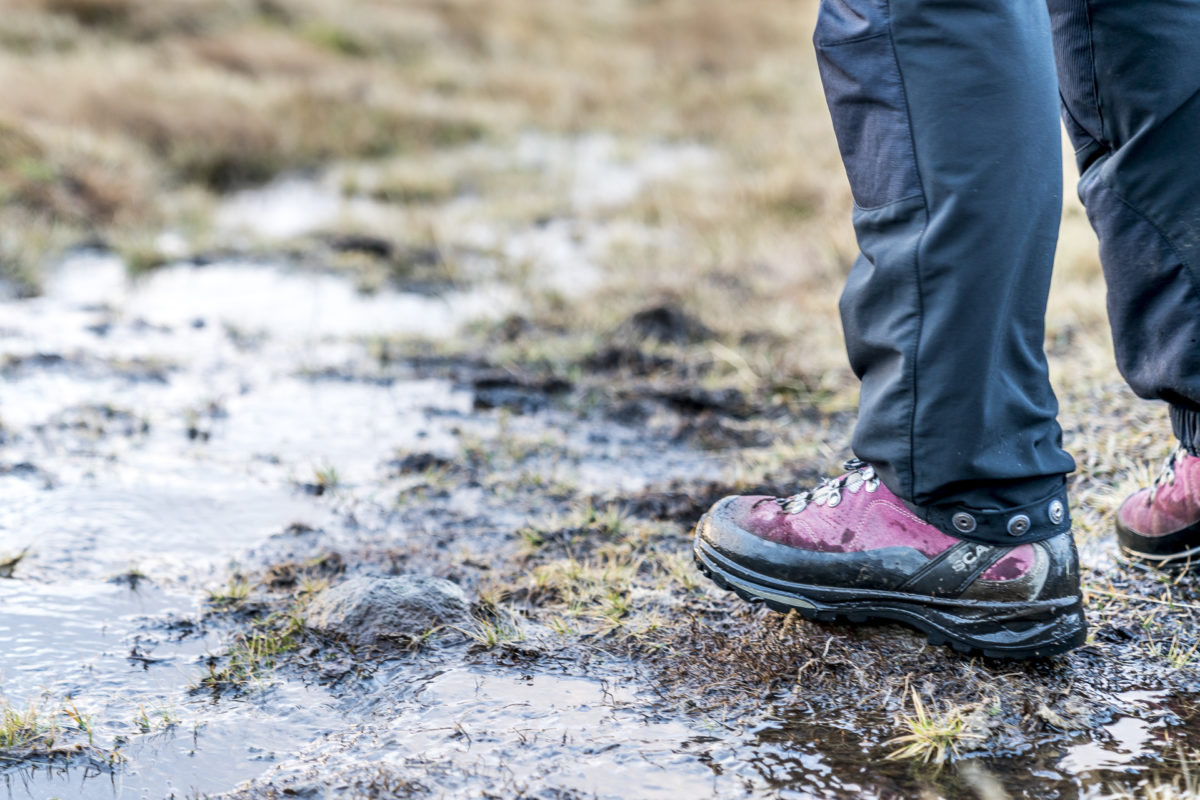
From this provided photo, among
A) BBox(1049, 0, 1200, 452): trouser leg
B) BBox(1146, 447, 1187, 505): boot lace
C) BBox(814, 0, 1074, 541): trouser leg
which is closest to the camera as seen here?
BBox(814, 0, 1074, 541): trouser leg

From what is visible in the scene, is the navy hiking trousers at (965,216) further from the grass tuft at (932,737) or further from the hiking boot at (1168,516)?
the hiking boot at (1168,516)

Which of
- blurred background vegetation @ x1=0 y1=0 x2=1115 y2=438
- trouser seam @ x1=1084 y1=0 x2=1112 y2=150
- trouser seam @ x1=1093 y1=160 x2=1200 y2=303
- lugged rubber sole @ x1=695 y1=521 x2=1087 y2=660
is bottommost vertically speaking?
blurred background vegetation @ x1=0 y1=0 x2=1115 y2=438

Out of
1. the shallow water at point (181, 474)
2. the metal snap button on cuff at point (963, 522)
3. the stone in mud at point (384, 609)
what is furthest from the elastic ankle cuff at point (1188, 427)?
the stone in mud at point (384, 609)

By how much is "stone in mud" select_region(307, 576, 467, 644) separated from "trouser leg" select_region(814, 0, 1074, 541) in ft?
2.90

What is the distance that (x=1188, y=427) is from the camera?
1879 millimetres

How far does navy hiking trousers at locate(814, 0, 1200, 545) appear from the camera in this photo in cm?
145

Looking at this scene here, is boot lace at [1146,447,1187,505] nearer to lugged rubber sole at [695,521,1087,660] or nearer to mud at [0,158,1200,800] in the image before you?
mud at [0,158,1200,800]

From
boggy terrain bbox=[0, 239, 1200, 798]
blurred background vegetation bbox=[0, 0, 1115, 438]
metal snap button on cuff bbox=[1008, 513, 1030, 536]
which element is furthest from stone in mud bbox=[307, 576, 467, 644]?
blurred background vegetation bbox=[0, 0, 1115, 438]

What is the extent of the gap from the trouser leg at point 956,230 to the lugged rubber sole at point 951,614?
159 millimetres

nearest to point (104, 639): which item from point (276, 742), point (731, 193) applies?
point (276, 742)

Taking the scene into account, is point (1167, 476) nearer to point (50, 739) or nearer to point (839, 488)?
point (839, 488)

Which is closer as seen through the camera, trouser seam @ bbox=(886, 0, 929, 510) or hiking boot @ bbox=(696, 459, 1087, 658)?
trouser seam @ bbox=(886, 0, 929, 510)

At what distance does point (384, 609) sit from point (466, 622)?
6.1 inches

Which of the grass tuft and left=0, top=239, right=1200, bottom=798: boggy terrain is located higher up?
the grass tuft
